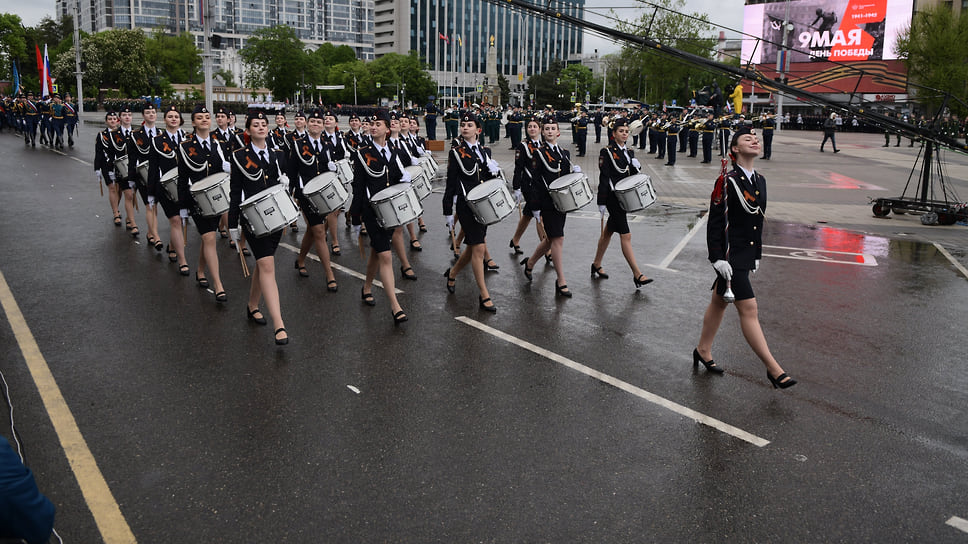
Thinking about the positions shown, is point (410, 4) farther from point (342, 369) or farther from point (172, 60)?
point (342, 369)

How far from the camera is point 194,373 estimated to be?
20.8ft

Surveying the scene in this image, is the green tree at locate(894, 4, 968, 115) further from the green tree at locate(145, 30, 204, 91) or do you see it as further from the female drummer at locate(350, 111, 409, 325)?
the green tree at locate(145, 30, 204, 91)

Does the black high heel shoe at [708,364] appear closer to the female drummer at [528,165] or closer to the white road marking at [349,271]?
the female drummer at [528,165]

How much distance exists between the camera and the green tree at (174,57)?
114 m

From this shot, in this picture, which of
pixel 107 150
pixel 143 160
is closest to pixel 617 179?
pixel 143 160

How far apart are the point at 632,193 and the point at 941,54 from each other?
3767cm

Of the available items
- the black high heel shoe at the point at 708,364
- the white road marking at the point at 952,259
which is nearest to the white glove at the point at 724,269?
the black high heel shoe at the point at 708,364

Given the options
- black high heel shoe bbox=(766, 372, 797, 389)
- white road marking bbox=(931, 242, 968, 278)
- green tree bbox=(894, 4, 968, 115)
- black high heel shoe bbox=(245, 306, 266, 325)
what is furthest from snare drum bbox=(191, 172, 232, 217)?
green tree bbox=(894, 4, 968, 115)

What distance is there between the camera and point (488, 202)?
820 cm

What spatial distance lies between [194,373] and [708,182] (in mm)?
18650

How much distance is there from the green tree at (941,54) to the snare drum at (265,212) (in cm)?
3795

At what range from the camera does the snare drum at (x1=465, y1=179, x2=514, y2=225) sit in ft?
26.8

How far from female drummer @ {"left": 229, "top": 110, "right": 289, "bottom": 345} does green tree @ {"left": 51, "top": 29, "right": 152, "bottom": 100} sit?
8943 cm

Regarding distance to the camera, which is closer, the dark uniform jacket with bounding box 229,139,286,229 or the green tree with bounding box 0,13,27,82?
the dark uniform jacket with bounding box 229,139,286,229
